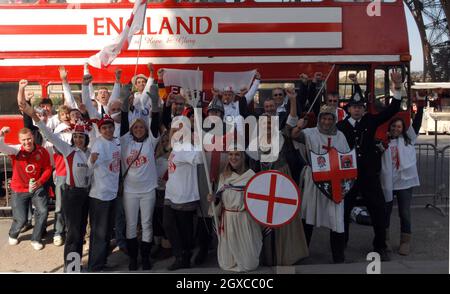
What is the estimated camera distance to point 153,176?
5.29 meters

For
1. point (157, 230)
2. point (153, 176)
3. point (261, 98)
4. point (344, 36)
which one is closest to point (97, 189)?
point (153, 176)

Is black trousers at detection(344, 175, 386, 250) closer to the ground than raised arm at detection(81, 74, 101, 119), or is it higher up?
closer to the ground

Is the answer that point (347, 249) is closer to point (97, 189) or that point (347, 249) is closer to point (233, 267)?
point (233, 267)

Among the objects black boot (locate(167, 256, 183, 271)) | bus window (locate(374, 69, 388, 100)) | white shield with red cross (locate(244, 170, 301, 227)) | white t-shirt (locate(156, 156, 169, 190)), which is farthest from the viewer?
bus window (locate(374, 69, 388, 100))

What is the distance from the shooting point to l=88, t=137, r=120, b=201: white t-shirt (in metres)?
5.02

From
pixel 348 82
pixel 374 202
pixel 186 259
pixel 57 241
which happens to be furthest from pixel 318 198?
pixel 348 82

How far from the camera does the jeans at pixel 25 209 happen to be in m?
6.28

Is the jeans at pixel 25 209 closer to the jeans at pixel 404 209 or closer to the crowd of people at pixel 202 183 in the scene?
the crowd of people at pixel 202 183

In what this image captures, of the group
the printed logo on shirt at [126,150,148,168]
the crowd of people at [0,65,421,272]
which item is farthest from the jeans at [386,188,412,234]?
the printed logo on shirt at [126,150,148,168]

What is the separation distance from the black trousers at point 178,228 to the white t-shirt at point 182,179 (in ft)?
0.50

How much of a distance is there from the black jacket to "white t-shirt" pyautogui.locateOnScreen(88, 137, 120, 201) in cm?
264

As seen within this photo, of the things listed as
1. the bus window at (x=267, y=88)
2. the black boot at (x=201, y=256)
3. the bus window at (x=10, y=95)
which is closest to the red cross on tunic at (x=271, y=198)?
the black boot at (x=201, y=256)

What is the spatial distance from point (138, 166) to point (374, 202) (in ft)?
9.06

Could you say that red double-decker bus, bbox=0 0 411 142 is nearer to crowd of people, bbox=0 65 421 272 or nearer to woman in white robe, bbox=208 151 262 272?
crowd of people, bbox=0 65 421 272
